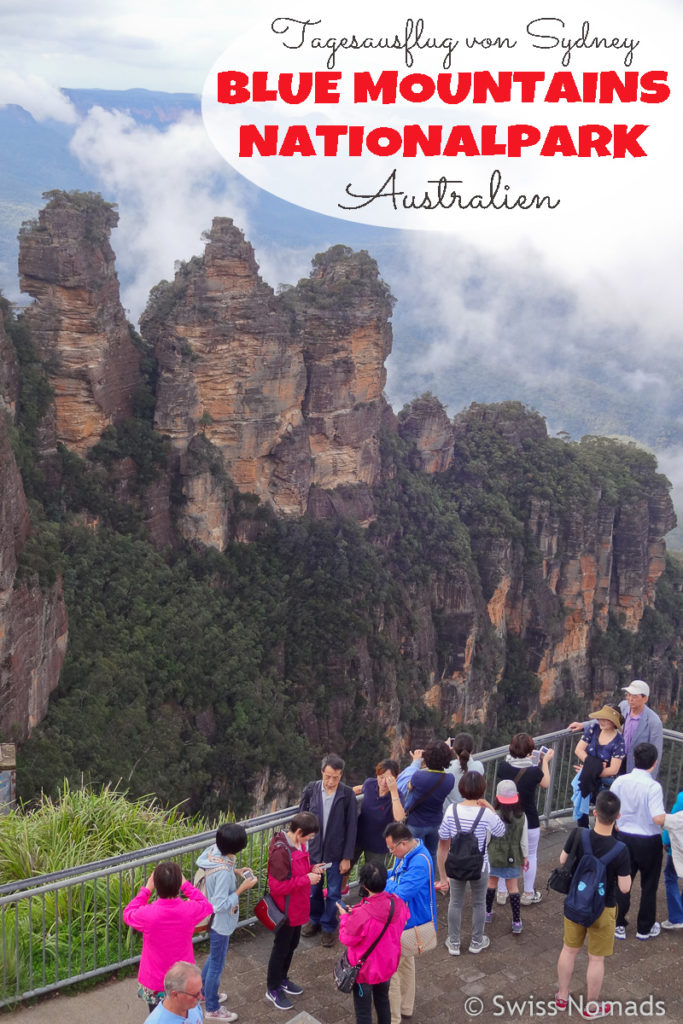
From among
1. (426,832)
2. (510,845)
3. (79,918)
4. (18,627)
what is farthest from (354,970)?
(18,627)

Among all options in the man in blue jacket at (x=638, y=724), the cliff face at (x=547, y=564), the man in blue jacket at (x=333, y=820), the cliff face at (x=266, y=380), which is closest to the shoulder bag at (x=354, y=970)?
the man in blue jacket at (x=333, y=820)

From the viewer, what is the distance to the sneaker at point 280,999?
378 inches

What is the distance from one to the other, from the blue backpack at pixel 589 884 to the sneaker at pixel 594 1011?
91 centimetres

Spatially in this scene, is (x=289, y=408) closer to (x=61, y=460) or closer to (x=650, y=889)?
(x=61, y=460)

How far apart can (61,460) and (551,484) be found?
33.4 metres

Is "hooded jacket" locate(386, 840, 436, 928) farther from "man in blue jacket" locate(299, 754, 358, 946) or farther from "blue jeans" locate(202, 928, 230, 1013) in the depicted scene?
"blue jeans" locate(202, 928, 230, 1013)

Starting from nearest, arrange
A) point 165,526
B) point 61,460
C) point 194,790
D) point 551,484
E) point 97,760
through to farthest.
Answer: point 97,760 → point 194,790 → point 61,460 → point 165,526 → point 551,484

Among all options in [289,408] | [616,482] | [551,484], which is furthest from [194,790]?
[616,482]

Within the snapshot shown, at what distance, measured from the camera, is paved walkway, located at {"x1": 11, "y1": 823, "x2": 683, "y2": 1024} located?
958cm

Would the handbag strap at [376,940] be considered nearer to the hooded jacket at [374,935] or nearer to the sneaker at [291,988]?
the hooded jacket at [374,935]

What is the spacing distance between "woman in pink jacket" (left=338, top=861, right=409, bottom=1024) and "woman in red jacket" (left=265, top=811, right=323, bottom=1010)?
3.04 ft

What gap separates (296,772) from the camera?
40781mm

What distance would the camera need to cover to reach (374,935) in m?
8.45

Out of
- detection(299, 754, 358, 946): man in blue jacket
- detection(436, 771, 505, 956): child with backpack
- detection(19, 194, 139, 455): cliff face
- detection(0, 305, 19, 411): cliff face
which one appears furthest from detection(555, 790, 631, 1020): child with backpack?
detection(19, 194, 139, 455): cliff face
